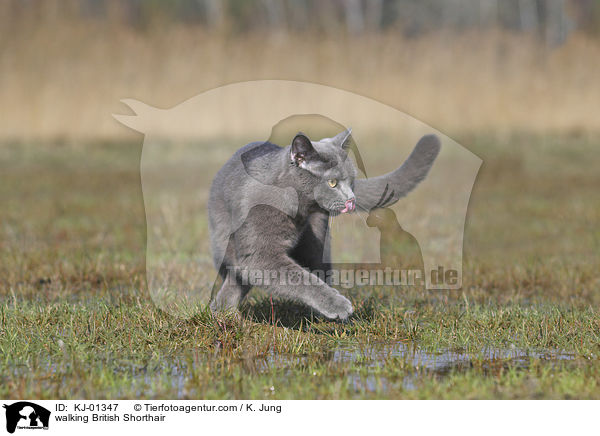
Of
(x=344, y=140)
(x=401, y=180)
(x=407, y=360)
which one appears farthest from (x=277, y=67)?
(x=407, y=360)

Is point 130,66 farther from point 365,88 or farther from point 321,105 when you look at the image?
point 321,105

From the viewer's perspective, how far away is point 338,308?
3576 mm

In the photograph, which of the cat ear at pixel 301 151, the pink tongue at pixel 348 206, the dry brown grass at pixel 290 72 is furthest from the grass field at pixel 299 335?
the dry brown grass at pixel 290 72

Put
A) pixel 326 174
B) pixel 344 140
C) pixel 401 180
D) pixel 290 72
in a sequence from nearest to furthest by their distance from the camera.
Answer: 1. pixel 326 174
2. pixel 344 140
3. pixel 401 180
4. pixel 290 72

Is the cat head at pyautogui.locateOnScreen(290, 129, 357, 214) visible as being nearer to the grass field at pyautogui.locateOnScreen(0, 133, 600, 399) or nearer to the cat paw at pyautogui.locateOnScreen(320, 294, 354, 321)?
the cat paw at pyautogui.locateOnScreen(320, 294, 354, 321)

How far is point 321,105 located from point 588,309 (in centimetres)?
568

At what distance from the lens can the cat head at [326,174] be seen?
3688 millimetres

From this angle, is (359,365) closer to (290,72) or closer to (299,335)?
(299,335)

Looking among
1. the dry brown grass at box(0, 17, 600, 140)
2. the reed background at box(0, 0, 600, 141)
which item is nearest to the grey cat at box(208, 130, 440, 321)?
the reed background at box(0, 0, 600, 141)

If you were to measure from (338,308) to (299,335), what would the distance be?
25 cm

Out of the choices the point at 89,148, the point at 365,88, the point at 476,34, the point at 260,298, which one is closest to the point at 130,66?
the point at 89,148
